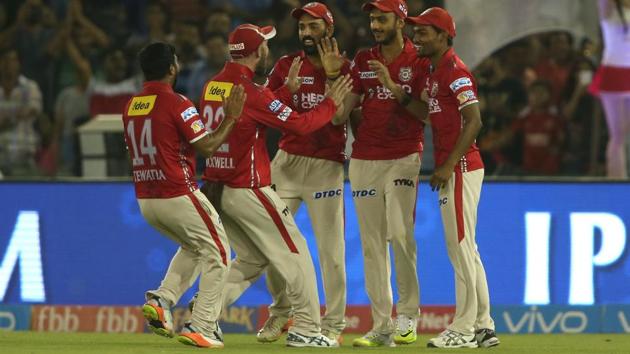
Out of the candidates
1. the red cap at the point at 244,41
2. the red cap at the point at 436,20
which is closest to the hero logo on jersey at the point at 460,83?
the red cap at the point at 436,20

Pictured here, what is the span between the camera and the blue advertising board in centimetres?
1363

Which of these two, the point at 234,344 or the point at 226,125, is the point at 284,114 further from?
the point at 234,344

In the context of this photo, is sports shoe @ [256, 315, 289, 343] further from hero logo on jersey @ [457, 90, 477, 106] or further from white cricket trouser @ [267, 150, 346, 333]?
hero logo on jersey @ [457, 90, 477, 106]

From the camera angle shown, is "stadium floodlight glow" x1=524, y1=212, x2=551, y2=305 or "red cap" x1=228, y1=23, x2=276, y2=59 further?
"stadium floodlight glow" x1=524, y1=212, x2=551, y2=305

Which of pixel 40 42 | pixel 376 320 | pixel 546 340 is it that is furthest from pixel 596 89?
pixel 40 42

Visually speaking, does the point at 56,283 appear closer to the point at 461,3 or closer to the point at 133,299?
the point at 133,299

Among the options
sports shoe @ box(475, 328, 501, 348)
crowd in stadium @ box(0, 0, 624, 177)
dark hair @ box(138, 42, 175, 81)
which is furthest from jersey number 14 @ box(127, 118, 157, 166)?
crowd in stadium @ box(0, 0, 624, 177)

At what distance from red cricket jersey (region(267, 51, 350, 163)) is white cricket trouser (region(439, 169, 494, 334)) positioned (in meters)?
1.08

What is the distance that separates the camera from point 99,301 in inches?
539

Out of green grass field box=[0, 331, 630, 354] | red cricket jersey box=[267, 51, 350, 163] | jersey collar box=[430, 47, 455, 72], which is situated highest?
jersey collar box=[430, 47, 455, 72]

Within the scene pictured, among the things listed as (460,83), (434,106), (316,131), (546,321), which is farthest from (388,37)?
(546,321)

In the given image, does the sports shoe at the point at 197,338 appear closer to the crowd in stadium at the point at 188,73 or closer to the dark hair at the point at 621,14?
the crowd in stadium at the point at 188,73

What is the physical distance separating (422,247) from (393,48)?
2729 millimetres

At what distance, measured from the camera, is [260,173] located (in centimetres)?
1088
